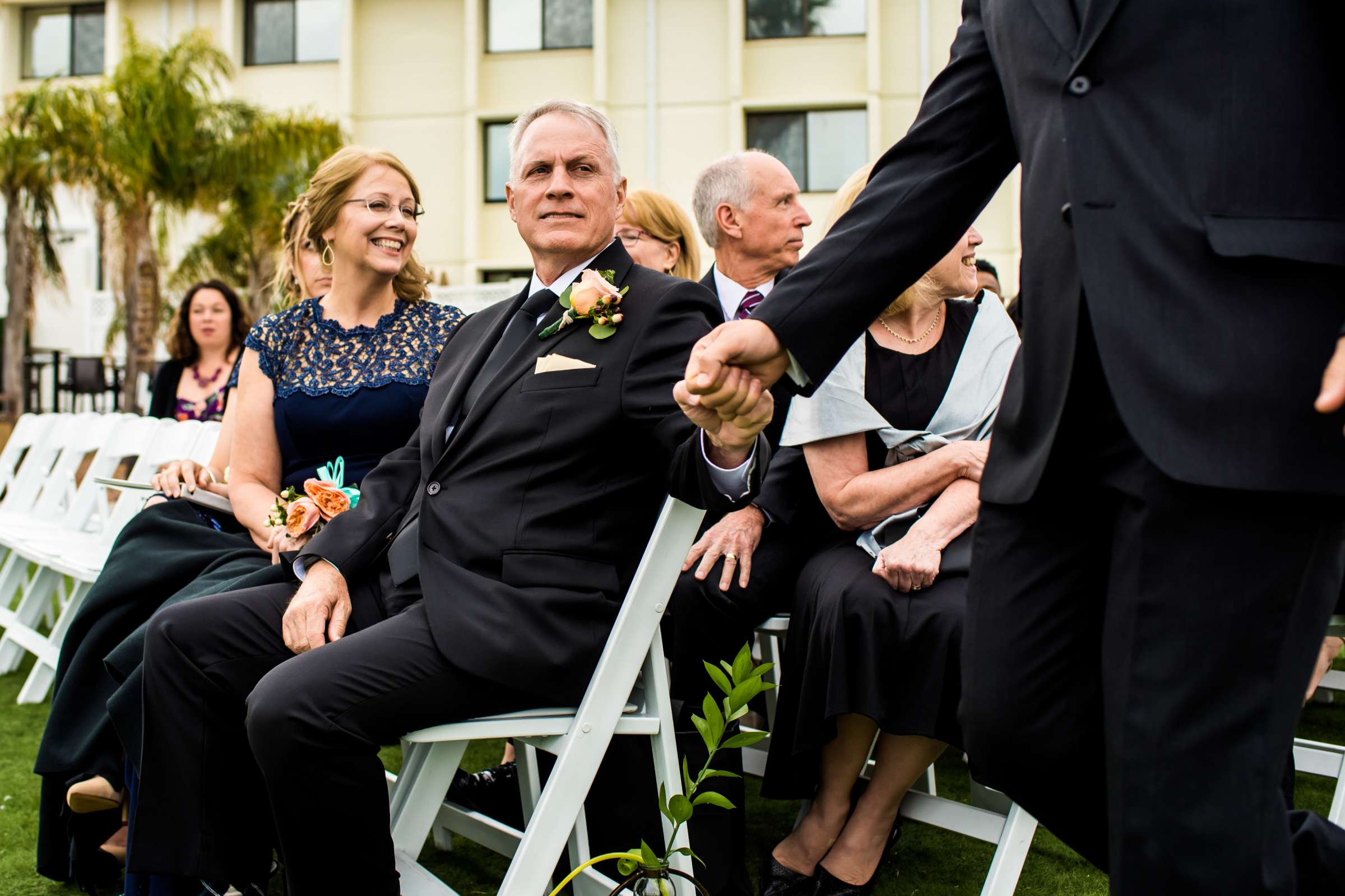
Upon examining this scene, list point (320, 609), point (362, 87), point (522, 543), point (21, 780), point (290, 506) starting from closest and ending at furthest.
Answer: point (522, 543)
point (320, 609)
point (290, 506)
point (21, 780)
point (362, 87)

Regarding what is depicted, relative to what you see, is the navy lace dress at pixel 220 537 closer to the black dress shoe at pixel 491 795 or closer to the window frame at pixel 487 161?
the black dress shoe at pixel 491 795

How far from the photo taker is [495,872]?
134 inches

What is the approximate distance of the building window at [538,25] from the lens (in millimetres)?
23500

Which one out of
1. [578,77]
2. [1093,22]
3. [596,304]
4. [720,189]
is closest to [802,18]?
[578,77]

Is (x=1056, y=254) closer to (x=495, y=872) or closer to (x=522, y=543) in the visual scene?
(x=522, y=543)

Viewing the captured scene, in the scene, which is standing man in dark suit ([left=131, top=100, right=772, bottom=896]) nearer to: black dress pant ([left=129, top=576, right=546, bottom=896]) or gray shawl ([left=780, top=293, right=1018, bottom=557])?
black dress pant ([left=129, top=576, right=546, bottom=896])

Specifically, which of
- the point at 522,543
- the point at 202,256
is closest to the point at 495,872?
the point at 522,543

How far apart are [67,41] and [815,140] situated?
16.0 meters

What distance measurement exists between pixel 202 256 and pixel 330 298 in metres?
18.9

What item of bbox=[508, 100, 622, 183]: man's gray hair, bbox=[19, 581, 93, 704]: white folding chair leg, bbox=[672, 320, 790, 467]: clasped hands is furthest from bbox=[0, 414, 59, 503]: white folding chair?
bbox=[672, 320, 790, 467]: clasped hands

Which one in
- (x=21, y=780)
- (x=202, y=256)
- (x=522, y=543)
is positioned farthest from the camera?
(x=202, y=256)

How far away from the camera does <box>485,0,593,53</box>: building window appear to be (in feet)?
77.1

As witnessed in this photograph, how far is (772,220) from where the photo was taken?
4688mm

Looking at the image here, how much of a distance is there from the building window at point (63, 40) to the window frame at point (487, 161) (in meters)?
9.08
